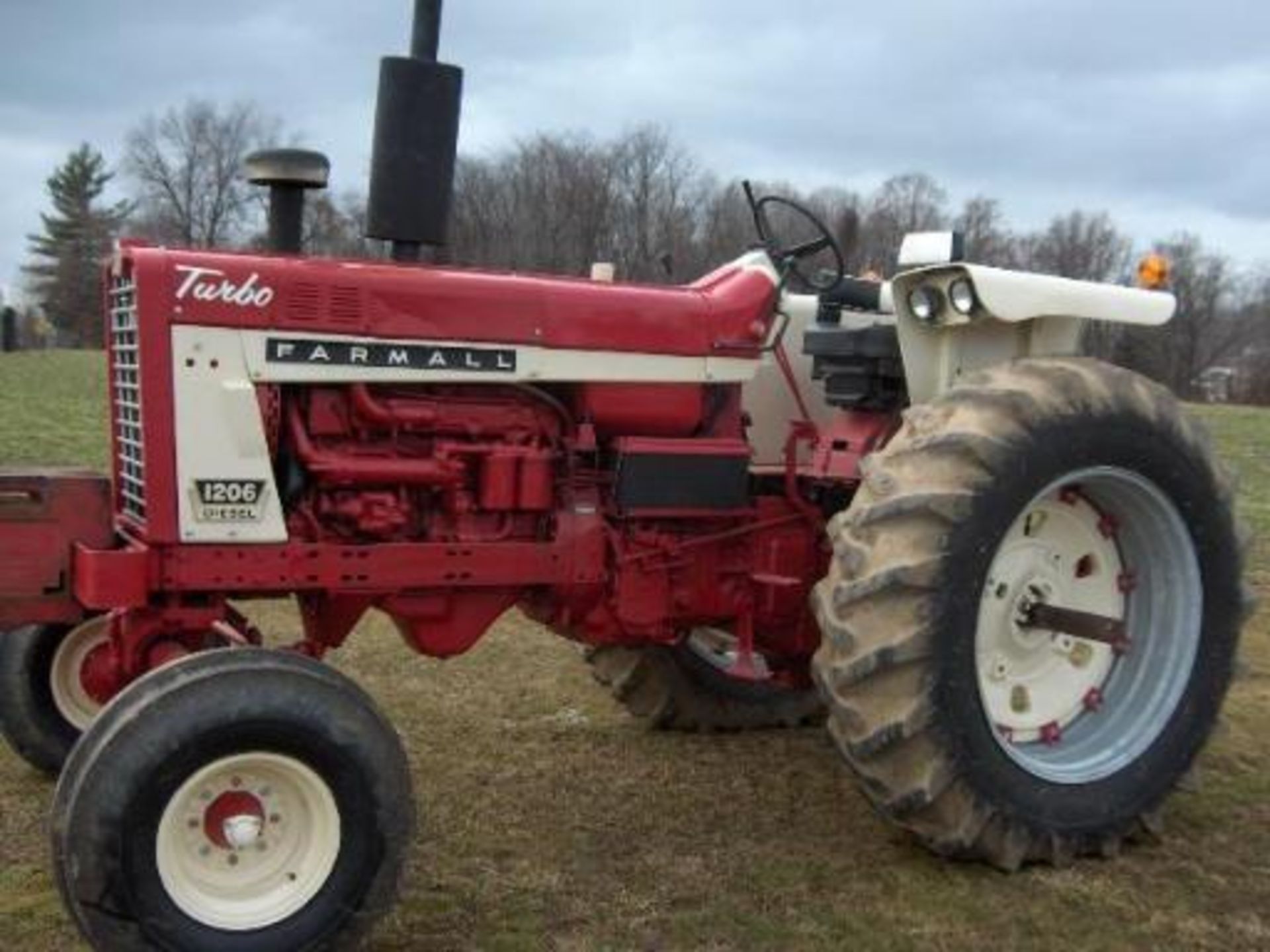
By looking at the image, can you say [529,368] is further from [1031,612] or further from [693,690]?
[693,690]

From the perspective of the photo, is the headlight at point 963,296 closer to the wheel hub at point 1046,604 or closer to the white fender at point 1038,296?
the white fender at point 1038,296

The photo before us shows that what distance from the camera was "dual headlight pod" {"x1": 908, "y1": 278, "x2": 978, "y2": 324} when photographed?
4434 mm

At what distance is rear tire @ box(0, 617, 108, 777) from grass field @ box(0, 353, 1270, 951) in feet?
0.49

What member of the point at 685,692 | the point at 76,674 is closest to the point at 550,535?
the point at 685,692

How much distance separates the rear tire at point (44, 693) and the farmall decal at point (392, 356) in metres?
1.43

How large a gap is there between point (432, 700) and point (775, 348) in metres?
2.11

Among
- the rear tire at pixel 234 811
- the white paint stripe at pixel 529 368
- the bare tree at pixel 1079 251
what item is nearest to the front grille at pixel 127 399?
the white paint stripe at pixel 529 368

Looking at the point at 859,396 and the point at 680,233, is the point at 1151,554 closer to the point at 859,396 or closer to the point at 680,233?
the point at 859,396

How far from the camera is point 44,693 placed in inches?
193

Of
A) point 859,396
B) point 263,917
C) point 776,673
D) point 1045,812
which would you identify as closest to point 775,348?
point 859,396

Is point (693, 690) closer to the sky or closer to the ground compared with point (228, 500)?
closer to the ground

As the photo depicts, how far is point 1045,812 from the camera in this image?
168 inches

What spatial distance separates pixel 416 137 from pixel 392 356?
641 millimetres

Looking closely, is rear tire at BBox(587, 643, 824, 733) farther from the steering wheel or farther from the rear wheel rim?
the steering wheel
